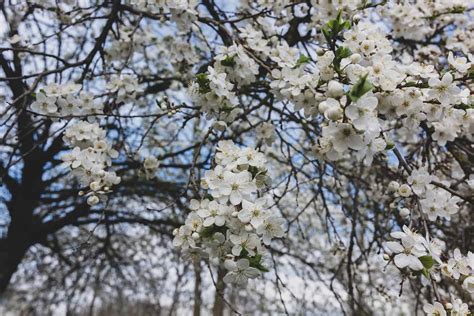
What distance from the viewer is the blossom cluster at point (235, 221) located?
64.4 inches

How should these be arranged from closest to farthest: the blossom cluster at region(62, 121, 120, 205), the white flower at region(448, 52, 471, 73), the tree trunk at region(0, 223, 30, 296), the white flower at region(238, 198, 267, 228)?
1. the white flower at region(238, 198, 267, 228)
2. the white flower at region(448, 52, 471, 73)
3. the blossom cluster at region(62, 121, 120, 205)
4. the tree trunk at region(0, 223, 30, 296)

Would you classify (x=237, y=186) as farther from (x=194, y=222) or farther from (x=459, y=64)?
(x=459, y=64)

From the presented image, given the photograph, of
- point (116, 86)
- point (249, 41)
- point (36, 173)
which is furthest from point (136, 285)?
point (249, 41)

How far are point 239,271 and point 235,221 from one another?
20cm

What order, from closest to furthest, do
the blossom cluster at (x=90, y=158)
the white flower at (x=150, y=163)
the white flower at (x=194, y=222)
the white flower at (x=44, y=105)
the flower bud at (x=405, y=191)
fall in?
the white flower at (x=194, y=222)
the flower bud at (x=405, y=191)
the blossom cluster at (x=90, y=158)
the white flower at (x=44, y=105)
the white flower at (x=150, y=163)

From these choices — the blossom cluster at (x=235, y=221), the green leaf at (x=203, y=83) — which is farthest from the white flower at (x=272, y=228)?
the green leaf at (x=203, y=83)

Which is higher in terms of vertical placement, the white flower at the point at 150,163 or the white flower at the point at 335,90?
the white flower at the point at 150,163

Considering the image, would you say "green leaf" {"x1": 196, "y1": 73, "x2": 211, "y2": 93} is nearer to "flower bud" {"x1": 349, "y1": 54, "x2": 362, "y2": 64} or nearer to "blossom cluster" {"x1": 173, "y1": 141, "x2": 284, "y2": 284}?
"blossom cluster" {"x1": 173, "y1": 141, "x2": 284, "y2": 284}

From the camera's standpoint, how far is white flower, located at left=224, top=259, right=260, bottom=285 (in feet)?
5.40

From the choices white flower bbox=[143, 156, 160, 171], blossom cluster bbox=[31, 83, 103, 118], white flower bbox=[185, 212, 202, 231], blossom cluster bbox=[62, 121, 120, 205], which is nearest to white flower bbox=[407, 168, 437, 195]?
white flower bbox=[185, 212, 202, 231]

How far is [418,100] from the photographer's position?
1.77m

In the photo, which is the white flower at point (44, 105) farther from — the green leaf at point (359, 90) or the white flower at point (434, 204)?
the white flower at point (434, 204)

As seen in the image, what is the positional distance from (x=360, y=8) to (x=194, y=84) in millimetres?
1013

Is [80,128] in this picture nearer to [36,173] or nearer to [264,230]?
[264,230]
